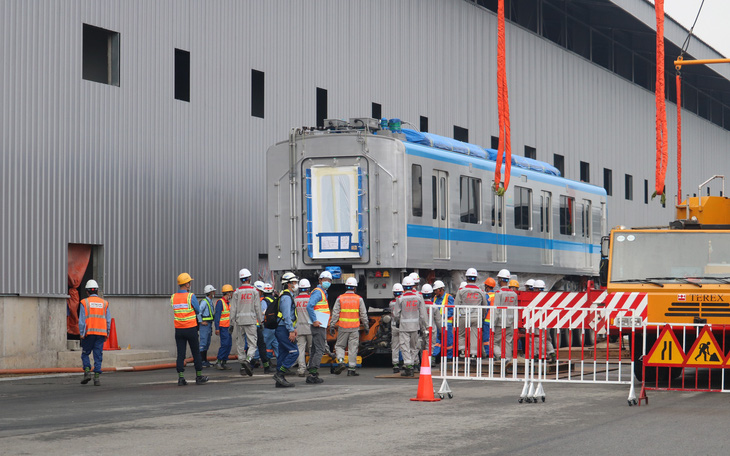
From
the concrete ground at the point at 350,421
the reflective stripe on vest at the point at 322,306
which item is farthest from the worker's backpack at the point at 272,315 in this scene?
the concrete ground at the point at 350,421

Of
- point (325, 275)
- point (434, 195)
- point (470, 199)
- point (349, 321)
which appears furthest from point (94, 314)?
point (470, 199)

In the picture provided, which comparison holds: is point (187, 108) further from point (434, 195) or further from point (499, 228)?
point (499, 228)

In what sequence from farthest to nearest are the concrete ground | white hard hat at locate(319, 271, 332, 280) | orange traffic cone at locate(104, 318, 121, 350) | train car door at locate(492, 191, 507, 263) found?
train car door at locate(492, 191, 507, 263) < orange traffic cone at locate(104, 318, 121, 350) < white hard hat at locate(319, 271, 332, 280) < the concrete ground

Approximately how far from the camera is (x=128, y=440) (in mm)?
10695

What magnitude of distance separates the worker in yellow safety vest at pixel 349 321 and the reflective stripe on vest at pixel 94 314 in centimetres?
405

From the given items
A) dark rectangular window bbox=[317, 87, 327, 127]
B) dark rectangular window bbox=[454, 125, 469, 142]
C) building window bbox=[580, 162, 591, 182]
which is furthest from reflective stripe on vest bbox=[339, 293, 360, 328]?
building window bbox=[580, 162, 591, 182]

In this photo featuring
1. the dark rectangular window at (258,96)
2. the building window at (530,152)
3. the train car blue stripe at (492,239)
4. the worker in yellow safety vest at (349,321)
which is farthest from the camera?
the building window at (530,152)

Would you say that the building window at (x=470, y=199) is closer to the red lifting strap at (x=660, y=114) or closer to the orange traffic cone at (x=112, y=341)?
the red lifting strap at (x=660, y=114)

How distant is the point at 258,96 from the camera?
2883cm

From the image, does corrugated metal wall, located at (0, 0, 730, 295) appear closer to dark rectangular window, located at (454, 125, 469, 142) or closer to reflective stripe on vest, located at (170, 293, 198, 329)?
dark rectangular window, located at (454, 125, 469, 142)

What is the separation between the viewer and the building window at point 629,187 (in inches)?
1939

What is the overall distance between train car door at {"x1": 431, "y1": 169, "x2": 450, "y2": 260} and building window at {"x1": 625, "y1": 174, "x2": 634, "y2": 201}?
28.4 meters

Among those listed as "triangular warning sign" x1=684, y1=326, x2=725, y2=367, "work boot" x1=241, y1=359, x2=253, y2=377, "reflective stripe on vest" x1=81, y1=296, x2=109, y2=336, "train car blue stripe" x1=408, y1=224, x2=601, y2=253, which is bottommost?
"work boot" x1=241, y1=359, x2=253, y2=377

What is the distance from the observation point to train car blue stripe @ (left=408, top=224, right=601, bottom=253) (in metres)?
21.5
